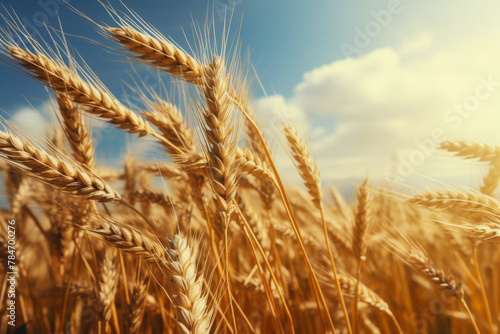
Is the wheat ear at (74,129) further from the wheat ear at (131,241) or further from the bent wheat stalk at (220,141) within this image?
the bent wheat stalk at (220,141)

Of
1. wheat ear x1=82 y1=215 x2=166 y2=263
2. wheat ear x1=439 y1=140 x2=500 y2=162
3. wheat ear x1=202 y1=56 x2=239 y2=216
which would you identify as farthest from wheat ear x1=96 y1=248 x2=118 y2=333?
wheat ear x1=439 y1=140 x2=500 y2=162

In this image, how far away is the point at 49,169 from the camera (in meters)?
0.95

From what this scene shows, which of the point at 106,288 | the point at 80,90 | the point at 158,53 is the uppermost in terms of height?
the point at 158,53

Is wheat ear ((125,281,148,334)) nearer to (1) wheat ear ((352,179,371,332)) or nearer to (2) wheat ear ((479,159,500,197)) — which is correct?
(1) wheat ear ((352,179,371,332))

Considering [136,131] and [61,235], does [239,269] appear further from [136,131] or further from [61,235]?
[136,131]

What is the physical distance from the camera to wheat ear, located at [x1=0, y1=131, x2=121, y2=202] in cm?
94

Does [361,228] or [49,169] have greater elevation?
[49,169]

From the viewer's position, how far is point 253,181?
6.20ft

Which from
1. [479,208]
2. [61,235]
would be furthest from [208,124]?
[61,235]

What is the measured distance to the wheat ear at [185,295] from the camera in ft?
2.32

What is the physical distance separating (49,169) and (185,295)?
0.64 m

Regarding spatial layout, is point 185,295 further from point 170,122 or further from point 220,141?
point 170,122

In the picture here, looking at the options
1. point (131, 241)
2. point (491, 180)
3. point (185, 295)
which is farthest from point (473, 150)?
point (131, 241)

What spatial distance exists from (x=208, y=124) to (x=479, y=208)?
3.60 feet
